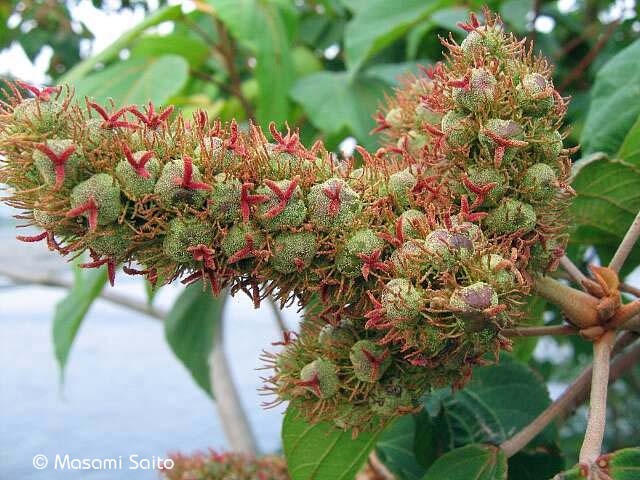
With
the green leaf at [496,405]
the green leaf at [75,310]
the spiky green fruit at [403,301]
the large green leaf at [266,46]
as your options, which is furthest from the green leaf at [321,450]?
the large green leaf at [266,46]

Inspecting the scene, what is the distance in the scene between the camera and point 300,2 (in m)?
Answer: 2.38

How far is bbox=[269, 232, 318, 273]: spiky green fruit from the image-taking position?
58cm

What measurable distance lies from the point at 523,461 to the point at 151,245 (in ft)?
2.14

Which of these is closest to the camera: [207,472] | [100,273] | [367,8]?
[207,472]

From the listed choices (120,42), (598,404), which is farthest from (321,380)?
(120,42)

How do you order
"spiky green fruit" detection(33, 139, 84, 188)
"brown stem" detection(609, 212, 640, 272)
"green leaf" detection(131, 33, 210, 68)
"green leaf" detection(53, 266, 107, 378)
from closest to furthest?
"spiky green fruit" detection(33, 139, 84, 188), "brown stem" detection(609, 212, 640, 272), "green leaf" detection(53, 266, 107, 378), "green leaf" detection(131, 33, 210, 68)

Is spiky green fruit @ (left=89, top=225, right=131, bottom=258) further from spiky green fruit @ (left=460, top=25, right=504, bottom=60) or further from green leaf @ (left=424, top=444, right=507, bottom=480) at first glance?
green leaf @ (left=424, top=444, right=507, bottom=480)

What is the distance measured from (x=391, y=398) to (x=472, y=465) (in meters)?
0.20

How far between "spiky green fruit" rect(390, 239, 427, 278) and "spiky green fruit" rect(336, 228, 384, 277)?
1.2 inches

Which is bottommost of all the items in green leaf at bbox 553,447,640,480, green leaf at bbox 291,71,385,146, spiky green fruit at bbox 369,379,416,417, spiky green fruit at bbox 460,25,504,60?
green leaf at bbox 291,71,385,146

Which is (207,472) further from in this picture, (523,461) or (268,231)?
(268,231)

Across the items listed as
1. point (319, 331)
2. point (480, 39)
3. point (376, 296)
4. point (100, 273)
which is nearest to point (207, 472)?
point (100, 273)

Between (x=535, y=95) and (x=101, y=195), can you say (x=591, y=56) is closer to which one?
(x=535, y=95)

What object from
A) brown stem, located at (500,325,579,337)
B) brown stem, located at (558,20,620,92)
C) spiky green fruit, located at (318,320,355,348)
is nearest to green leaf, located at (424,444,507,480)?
brown stem, located at (500,325,579,337)
